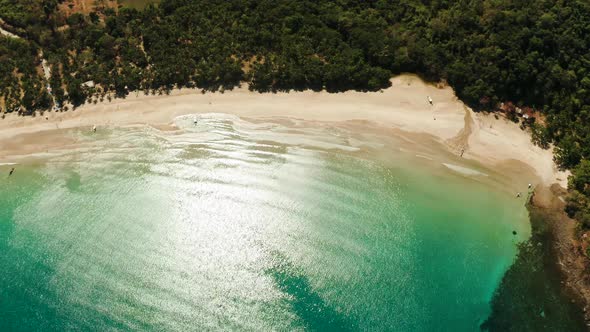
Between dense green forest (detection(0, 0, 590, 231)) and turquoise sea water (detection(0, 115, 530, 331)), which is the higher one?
dense green forest (detection(0, 0, 590, 231))

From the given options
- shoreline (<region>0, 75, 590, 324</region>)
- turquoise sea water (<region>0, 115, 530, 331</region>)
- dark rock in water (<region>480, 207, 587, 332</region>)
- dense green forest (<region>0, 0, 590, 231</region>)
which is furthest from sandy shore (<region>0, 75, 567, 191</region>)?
dark rock in water (<region>480, 207, 587, 332</region>)

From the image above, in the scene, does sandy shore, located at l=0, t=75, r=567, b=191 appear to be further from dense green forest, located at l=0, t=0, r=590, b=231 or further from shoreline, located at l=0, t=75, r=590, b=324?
dense green forest, located at l=0, t=0, r=590, b=231

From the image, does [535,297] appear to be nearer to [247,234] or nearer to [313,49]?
[247,234]

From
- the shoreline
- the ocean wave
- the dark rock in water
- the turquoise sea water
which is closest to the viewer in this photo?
the dark rock in water

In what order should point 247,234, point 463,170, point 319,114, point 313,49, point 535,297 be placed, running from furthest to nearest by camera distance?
point 313,49
point 319,114
point 463,170
point 247,234
point 535,297

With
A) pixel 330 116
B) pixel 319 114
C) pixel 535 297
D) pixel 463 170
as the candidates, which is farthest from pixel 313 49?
pixel 535 297

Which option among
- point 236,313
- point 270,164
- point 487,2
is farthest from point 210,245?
point 487,2
